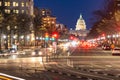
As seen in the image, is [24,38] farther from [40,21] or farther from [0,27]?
[0,27]

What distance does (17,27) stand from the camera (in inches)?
5704

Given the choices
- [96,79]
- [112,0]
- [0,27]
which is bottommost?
[96,79]

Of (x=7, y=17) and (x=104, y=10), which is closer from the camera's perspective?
(x=7, y=17)

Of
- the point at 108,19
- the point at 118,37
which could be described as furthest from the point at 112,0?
the point at 118,37

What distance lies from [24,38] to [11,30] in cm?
4519

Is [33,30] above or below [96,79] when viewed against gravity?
above

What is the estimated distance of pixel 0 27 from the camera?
4461 inches

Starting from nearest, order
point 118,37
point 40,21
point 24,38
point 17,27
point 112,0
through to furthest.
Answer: point 112,0
point 118,37
point 17,27
point 24,38
point 40,21

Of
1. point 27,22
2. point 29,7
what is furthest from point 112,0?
point 29,7

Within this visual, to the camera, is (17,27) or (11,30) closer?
(11,30)

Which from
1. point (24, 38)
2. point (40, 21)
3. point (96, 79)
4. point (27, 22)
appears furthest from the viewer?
point (40, 21)

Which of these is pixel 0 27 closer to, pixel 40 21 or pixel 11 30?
pixel 11 30

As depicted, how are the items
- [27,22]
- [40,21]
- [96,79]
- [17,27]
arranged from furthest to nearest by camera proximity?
[40,21] → [27,22] → [17,27] → [96,79]

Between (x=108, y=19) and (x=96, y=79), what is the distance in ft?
327
